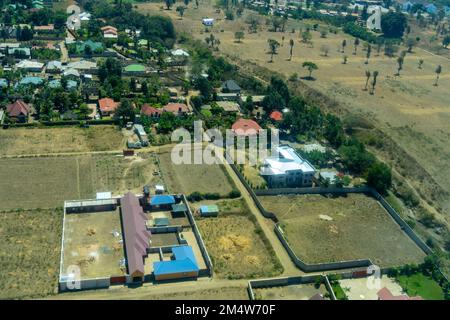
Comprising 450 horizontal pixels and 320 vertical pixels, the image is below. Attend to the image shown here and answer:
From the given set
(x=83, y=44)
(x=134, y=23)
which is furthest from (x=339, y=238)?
(x=134, y=23)

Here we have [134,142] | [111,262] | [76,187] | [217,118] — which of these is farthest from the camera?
[217,118]

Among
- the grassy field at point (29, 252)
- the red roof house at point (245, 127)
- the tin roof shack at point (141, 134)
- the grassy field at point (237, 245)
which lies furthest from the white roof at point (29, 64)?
the grassy field at point (237, 245)

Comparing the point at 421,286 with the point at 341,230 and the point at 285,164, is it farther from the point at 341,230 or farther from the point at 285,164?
the point at 285,164

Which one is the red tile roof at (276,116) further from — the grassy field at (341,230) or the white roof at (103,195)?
the white roof at (103,195)

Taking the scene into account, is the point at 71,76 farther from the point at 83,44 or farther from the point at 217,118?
the point at 217,118

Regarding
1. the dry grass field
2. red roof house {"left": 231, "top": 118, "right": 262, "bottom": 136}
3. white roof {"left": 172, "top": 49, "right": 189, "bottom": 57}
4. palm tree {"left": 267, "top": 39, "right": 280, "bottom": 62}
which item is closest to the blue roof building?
red roof house {"left": 231, "top": 118, "right": 262, "bottom": 136}
